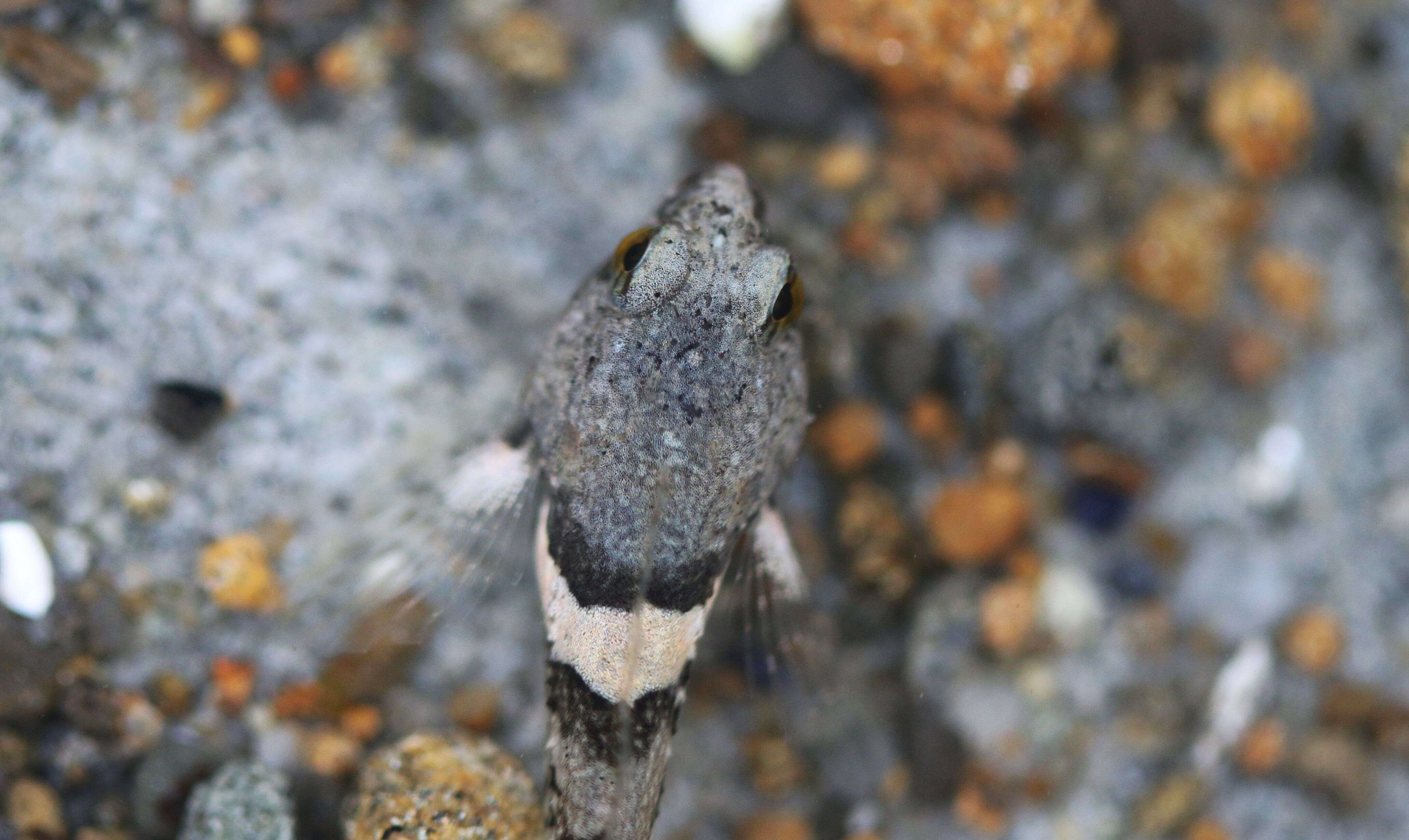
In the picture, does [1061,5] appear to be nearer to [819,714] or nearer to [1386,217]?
[1386,217]

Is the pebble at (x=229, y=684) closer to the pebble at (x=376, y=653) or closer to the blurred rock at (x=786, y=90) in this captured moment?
the pebble at (x=376, y=653)

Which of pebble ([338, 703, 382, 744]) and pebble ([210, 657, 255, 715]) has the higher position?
pebble ([210, 657, 255, 715])

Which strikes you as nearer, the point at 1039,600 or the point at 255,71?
the point at 255,71

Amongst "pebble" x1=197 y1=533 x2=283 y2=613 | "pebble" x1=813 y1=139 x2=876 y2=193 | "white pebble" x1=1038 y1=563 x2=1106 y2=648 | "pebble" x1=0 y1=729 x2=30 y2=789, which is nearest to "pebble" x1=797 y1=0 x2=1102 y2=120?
"pebble" x1=813 y1=139 x2=876 y2=193

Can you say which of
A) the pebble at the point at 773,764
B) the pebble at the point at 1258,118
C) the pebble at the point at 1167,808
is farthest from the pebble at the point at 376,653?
the pebble at the point at 1258,118

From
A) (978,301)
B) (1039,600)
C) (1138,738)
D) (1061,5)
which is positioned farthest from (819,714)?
(1061,5)

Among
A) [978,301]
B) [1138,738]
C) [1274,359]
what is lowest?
[1138,738]

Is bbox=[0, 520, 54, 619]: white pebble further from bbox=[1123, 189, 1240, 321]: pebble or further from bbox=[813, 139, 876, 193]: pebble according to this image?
bbox=[1123, 189, 1240, 321]: pebble
